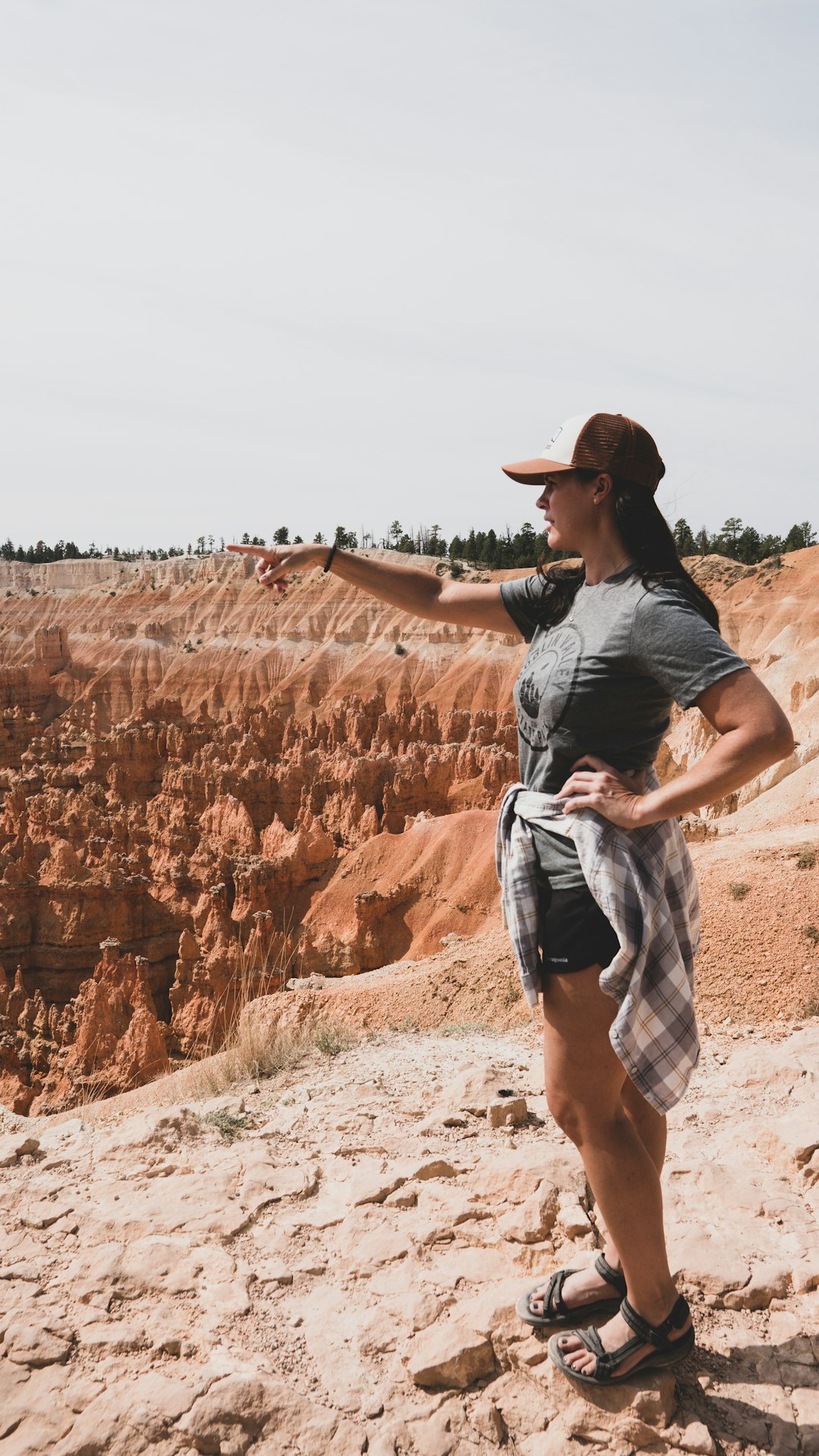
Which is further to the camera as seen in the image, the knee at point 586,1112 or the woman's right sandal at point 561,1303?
the woman's right sandal at point 561,1303

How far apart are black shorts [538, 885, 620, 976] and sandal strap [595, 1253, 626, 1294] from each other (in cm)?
84

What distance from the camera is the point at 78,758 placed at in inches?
1357

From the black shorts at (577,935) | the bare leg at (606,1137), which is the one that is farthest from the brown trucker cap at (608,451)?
the bare leg at (606,1137)

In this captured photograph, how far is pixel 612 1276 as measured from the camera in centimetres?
235

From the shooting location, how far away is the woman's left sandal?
213 centimetres

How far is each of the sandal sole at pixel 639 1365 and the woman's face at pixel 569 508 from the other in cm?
184

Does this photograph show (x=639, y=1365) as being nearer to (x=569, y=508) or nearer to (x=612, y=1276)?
(x=612, y=1276)

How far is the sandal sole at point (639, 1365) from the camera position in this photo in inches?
84.0

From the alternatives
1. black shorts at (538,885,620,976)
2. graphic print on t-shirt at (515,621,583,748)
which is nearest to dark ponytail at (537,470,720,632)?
graphic print on t-shirt at (515,621,583,748)

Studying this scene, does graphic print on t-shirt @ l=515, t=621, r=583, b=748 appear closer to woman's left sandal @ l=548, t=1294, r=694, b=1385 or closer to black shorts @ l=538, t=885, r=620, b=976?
black shorts @ l=538, t=885, r=620, b=976

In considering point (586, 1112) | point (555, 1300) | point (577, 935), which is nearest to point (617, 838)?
point (577, 935)

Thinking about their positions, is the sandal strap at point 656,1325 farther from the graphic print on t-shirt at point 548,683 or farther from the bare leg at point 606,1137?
the graphic print on t-shirt at point 548,683

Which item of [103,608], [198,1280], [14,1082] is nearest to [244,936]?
[14,1082]

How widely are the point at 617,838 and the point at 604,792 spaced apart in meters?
0.11
